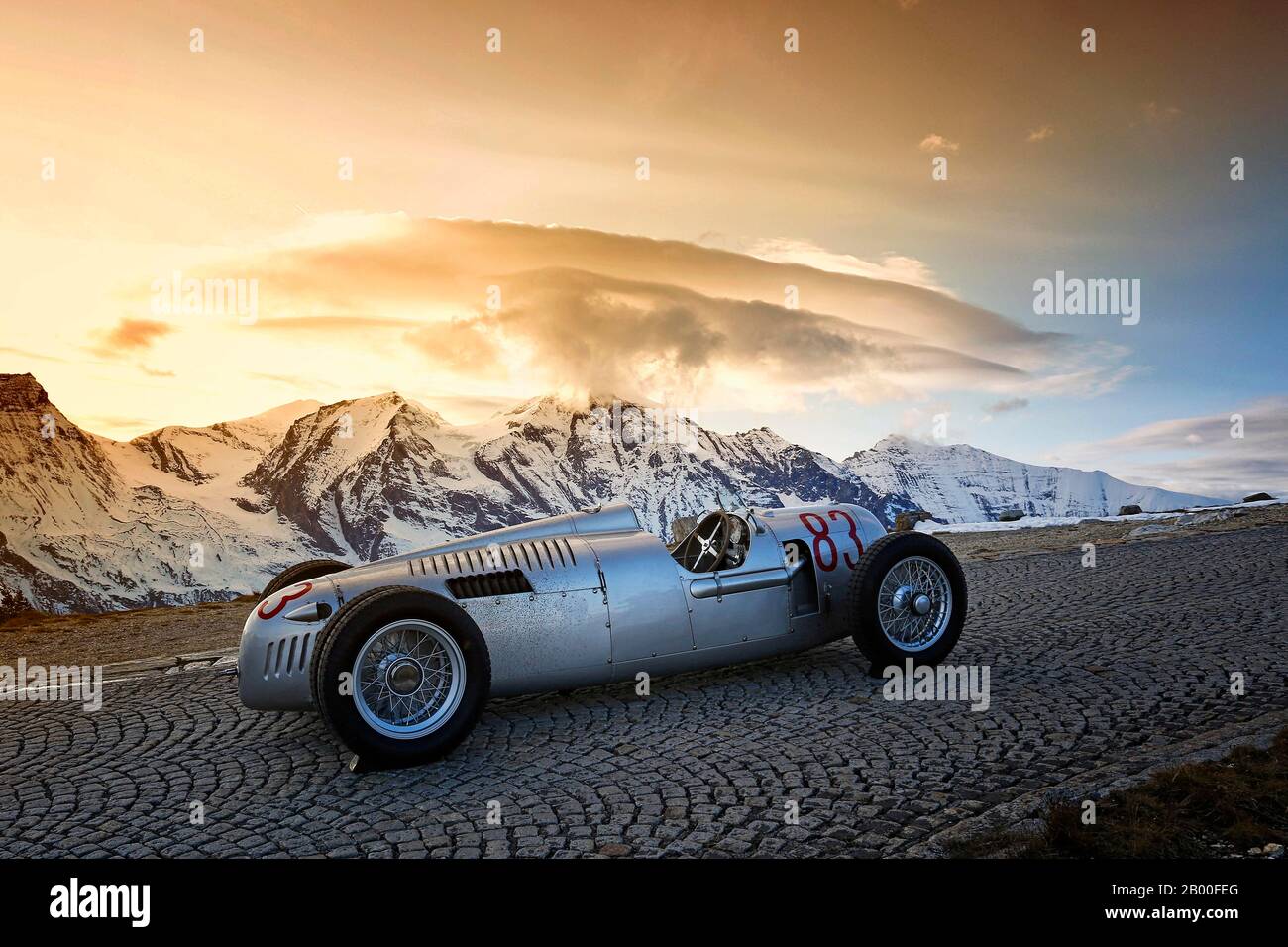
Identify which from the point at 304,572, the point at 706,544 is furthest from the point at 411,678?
the point at 706,544

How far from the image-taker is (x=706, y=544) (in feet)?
25.3

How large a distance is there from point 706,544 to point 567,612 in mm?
1940

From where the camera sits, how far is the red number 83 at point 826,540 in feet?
24.4

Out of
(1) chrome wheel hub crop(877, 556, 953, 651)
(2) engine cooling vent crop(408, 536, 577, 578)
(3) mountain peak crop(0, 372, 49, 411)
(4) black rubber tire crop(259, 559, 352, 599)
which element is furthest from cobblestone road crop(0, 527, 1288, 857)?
(3) mountain peak crop(0, 372, 49, 411)

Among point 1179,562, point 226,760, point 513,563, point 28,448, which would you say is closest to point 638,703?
point 513,563

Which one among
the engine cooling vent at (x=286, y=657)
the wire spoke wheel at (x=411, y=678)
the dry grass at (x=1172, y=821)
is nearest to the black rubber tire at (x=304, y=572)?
the engine cooling vent at (x=286, y=657)

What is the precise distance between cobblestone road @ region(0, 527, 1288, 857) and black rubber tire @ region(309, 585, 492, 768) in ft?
0.49

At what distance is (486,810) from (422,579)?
1.99 m

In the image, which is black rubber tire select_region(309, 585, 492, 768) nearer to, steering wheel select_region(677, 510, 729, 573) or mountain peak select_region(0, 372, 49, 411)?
steering wheel select_region(677, 510, 729, 573)

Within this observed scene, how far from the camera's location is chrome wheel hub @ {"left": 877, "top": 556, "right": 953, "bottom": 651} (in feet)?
23.8

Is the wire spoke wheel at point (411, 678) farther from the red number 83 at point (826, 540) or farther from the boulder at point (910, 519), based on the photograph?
the boulder at point (910, 519)

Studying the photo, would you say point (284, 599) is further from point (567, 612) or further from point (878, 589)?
point (878, 589)

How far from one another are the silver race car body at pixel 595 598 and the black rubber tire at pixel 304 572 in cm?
70
